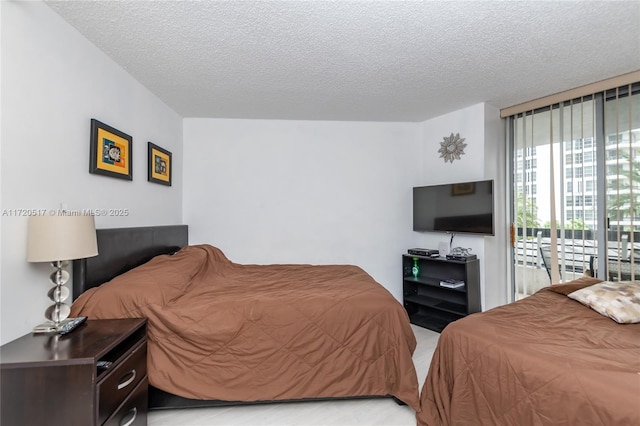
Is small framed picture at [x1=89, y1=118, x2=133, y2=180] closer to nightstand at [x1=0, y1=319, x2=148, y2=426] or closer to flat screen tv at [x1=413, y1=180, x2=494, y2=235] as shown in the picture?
nightstand at [x1=0, y1=319, x2=148, y2=426]

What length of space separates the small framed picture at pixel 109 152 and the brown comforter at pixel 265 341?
2.64 ft

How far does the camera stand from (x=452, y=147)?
3.38m

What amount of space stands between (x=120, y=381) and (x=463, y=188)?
130 inches

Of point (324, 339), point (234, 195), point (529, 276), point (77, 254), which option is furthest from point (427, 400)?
point (234, 195)

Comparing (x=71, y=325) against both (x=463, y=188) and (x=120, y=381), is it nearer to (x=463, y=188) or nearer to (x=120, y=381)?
(x=120, y=381)

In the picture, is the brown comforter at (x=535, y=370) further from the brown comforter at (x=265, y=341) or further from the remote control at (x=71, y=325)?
the remote control at (x=71, y=325)

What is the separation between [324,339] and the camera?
1.82m

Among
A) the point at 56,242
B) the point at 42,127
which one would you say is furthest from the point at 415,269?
the point at 42,127

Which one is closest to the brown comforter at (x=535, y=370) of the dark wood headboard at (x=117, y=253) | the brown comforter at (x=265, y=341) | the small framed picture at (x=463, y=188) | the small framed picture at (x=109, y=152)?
the brown comforter at (x=265, y=341)

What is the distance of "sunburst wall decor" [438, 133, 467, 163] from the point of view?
3.31 meters

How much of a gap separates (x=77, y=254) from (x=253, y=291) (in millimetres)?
1093

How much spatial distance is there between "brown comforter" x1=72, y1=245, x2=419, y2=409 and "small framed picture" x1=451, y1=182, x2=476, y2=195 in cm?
181

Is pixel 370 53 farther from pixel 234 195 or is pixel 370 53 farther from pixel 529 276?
pixel 529 276

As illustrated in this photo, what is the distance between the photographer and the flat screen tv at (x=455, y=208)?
2.94 metres
